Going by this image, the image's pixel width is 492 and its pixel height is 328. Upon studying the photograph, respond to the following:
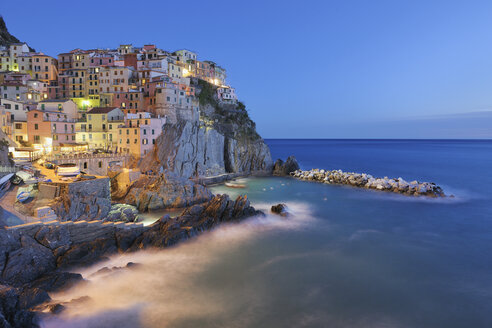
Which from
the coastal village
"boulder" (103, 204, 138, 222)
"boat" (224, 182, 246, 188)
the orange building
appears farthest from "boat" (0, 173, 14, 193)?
"boat" (224, 182, 246, 188)

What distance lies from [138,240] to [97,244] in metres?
2.55

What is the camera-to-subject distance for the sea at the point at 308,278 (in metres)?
14.6

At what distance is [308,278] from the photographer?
60.7 feet

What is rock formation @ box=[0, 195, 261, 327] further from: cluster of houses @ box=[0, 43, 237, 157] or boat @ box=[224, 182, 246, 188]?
boat @ box=[224, 182, 246, 188]

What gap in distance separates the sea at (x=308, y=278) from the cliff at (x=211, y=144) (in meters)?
18.6

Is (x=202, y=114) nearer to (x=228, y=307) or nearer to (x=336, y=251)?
(x=336, y=251)

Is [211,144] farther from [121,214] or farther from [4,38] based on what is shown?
[4,38]

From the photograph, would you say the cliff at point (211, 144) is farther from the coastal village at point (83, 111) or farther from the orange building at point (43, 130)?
the orange building at point (43, 130)

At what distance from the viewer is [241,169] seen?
5631 cm

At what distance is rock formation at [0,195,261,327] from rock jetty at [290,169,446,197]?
28.3 metres

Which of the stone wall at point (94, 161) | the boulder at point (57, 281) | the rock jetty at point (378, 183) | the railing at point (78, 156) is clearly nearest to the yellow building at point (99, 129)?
the railing at point (78, 156)

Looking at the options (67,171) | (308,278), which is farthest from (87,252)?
(308,278)

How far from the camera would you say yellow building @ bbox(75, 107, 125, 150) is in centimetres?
4197

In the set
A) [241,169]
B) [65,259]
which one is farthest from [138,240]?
[241,169]
